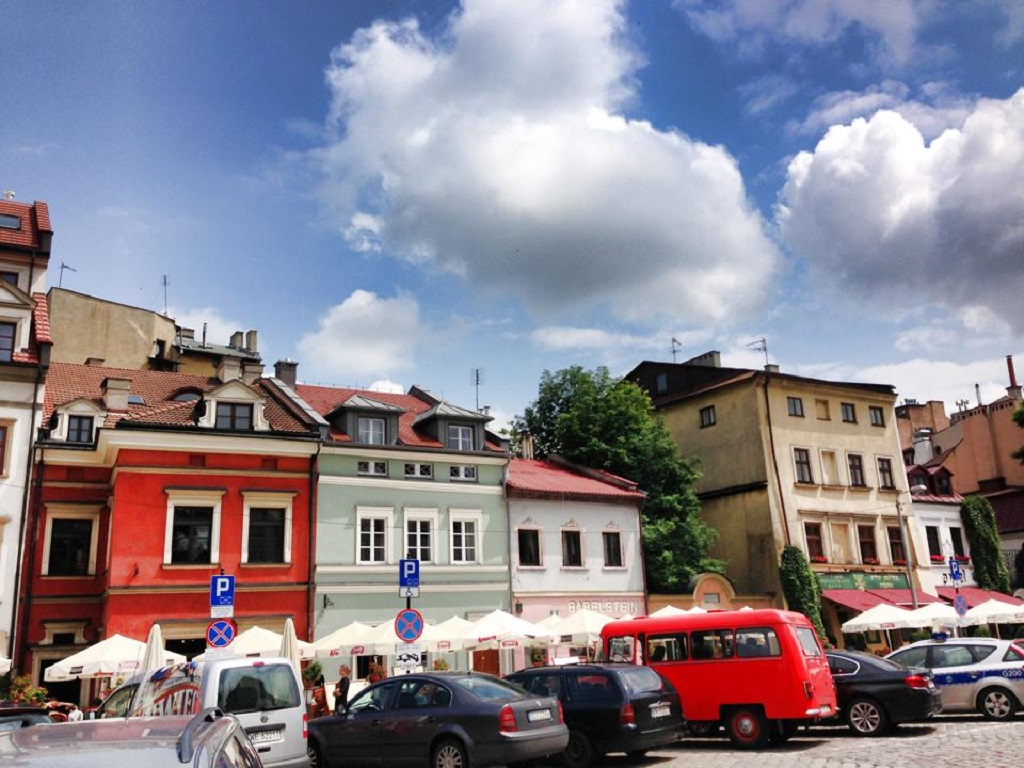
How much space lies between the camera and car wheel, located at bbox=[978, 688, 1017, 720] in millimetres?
18672

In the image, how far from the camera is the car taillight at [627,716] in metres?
14.8


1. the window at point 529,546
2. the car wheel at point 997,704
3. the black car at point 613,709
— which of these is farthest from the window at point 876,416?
the black car at point 613,709

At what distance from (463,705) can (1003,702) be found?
1232 centimetres

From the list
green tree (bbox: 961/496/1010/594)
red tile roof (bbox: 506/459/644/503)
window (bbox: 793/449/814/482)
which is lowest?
green tree (bbox: 961/496/1010/594)

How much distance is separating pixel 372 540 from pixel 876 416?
89.6 ft

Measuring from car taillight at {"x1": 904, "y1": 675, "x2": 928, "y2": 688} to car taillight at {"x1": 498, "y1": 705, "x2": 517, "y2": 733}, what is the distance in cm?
864

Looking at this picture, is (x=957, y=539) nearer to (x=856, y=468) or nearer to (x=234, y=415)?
(x=856, y=468)

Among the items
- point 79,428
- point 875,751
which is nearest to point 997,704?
point 875,751

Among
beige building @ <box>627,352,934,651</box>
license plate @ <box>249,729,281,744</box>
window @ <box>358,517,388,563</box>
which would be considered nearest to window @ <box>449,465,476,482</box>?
window @ <box>358,517,388,563</box>

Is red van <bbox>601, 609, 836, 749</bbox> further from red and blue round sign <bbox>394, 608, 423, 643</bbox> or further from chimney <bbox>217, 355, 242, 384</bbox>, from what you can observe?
chimney <bbox>217, 355, 242, 384</bbox>

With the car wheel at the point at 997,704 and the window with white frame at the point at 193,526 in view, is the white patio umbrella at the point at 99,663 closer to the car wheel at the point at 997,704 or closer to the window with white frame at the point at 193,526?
the window with white frame at the point at 193,526

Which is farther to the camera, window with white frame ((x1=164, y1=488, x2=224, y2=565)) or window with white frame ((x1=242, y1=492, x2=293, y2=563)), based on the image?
window with white frame ((x1=242, y1=492, x2=293, y2=563))

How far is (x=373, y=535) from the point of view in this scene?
30188 millimetres

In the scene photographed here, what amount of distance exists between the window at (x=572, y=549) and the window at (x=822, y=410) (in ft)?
50.6
